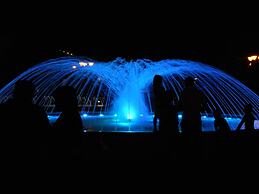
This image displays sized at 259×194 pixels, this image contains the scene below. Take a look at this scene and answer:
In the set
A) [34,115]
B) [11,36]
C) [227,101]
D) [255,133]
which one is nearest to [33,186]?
[34,115]

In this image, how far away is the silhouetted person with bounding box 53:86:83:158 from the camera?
4766mm

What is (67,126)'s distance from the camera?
15.9 ft

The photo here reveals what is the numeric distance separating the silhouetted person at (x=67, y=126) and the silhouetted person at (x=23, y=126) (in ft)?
1.10

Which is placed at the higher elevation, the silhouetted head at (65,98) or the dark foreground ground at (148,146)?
the silhouetted head at (65,98)

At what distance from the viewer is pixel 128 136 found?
289 inches

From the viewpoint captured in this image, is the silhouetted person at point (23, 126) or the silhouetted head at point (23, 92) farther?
the silhouetted head at point (23, 92)

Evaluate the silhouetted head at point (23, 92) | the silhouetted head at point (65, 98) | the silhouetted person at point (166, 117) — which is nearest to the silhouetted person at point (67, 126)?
the silhouetted head at point (65, 98)

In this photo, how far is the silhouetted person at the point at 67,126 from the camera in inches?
188

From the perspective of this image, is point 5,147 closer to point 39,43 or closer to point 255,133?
point 255,133

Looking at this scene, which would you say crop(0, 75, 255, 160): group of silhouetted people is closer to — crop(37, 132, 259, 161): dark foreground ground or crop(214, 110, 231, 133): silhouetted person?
crop(37, 132, 259, 161): dark foreground ground

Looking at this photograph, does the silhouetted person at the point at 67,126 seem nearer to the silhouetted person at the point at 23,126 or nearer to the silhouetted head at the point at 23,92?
the silhouetted person at the point at 23,126

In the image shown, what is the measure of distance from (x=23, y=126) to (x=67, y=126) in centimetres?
68

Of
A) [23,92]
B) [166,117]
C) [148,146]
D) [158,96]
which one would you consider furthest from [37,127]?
[148,146]

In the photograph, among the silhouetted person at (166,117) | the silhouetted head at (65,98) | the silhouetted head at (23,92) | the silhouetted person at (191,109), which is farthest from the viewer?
the silhouetted person at (191,109)
